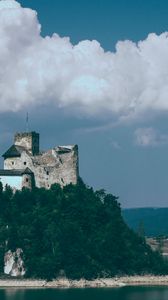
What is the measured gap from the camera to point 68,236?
82375 millimetres

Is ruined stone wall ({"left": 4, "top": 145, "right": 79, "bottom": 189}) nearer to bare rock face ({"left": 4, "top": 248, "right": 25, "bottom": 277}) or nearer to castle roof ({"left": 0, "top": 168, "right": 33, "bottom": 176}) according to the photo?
castle roof ({"left": 0, "top": 168, "right": 33, "bottom": 176})

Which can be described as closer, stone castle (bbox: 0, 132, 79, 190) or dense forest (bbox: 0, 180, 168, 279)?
dense forest (bbox: 0, 180, 168, 279)

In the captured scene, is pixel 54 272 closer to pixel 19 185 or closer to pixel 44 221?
pixel 44 221

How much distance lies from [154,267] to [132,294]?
15.8m

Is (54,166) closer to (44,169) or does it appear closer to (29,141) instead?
(44,169)

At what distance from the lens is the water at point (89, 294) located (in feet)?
228

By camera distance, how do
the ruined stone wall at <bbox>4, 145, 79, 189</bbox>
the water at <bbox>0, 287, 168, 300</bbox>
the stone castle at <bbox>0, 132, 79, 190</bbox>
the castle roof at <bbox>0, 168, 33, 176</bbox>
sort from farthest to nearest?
the ruined stone wall at <bbox>4, 145, 79, 189</bbox>, the stone castle at <bbox>0, 132, 79, 190</bbox>, the castle roof at <bbox>0, 168, 33, 176</bbox>, the water at <bbox>0, 287, 168, 300</bbox>

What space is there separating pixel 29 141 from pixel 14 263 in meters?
16.7

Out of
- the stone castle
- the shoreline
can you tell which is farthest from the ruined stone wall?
A: the shoreline

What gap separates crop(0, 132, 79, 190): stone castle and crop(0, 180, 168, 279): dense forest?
45.5 inches

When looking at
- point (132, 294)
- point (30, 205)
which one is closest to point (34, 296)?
point (132, 294)

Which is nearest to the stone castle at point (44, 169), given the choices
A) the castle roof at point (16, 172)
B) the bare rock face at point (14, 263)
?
the castle roof at point (16, 172)

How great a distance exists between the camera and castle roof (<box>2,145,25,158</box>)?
8925 centimetres

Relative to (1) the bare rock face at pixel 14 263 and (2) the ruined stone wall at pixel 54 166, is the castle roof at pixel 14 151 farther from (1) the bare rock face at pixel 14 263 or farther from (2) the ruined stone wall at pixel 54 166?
(1) the bare rock face at pixel 14 263
